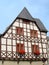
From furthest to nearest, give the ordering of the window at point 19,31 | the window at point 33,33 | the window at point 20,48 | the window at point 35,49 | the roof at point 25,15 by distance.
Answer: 1. the window at point 33,33
2. the roof at point 25,15
3. the window at point 35,49
4. the window at point 19,31
5. the window at point 20,48

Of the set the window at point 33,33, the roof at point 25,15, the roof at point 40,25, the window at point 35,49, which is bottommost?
the window at point 35,49

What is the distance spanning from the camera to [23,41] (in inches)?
1061

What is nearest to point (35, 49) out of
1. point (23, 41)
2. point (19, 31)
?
point (23, 41)

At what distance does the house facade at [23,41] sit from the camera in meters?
25.4

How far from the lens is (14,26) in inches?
1056

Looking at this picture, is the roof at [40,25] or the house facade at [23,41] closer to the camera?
the house facade at [23,41]

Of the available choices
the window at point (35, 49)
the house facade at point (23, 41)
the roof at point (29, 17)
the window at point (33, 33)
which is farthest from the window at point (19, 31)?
the window at point (35, 49)

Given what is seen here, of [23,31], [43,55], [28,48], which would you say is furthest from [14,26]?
[43,55]

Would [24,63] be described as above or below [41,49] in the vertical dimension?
below

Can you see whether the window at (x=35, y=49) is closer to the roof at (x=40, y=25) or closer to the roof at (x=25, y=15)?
the roof at (x=40, y=25)

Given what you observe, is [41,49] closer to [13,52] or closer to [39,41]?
[39,41]

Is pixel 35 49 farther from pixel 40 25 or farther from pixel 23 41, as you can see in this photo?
pixel 40 25

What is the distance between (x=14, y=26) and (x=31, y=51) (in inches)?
152

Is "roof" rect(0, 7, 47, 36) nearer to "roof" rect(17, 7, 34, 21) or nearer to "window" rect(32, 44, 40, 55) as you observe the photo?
"roof" rect(17, 7, 34, 21)
